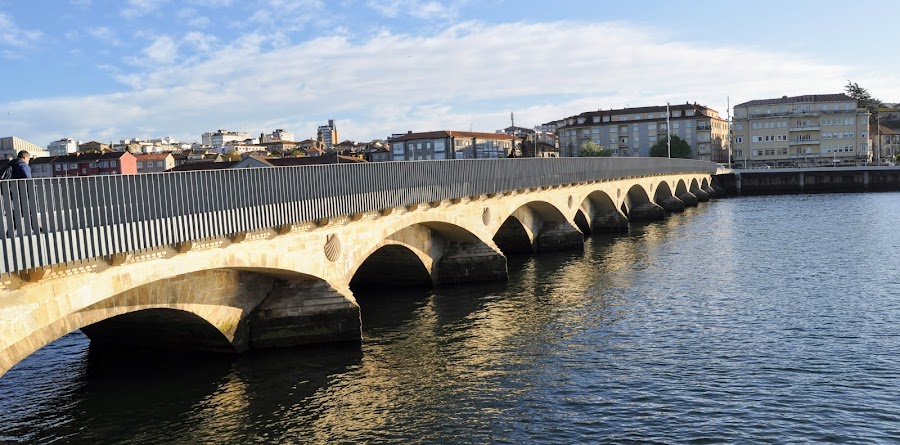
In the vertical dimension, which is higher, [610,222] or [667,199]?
[667,199]

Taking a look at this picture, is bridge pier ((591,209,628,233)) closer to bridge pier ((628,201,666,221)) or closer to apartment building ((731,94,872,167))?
bridge pier ((628,201,666,221))

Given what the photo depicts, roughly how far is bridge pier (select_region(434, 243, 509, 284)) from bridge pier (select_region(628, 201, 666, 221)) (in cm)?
4086

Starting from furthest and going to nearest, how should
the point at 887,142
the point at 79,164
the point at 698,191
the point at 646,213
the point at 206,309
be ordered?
the point at 887,142
the point at 698,191
the point at 79,164
the point at 646,213
the point at 206,309

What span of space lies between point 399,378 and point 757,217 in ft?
201

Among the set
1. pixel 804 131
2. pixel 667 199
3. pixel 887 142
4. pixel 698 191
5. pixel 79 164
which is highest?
pixel 804 131

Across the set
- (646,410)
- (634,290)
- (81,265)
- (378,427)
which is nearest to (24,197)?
(81,265)

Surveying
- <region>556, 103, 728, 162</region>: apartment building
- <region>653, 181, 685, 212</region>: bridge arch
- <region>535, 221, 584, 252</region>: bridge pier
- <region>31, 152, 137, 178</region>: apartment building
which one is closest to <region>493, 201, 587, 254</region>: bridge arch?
<region>535, 221, 584, 252</region>: bridge pier

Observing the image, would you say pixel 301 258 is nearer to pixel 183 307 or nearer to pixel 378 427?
pixel 183 307

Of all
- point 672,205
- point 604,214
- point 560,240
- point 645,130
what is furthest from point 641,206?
point 645,130

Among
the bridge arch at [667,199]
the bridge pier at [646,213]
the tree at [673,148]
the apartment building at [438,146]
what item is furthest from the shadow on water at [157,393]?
the tree at [673,148]

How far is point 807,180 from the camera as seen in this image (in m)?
122

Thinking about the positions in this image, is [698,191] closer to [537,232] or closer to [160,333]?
[537,232]

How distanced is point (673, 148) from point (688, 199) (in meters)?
53.1

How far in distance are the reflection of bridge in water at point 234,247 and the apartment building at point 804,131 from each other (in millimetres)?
123560
